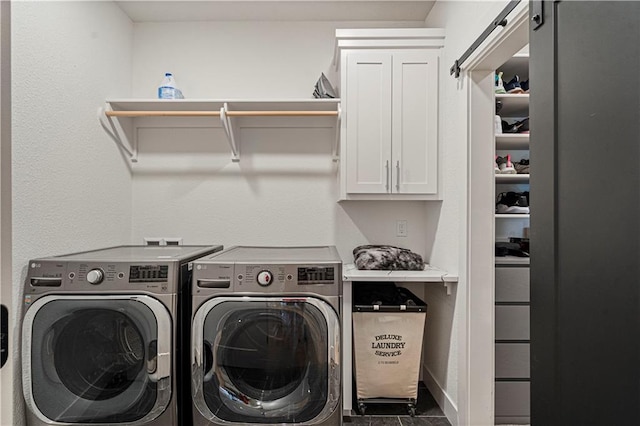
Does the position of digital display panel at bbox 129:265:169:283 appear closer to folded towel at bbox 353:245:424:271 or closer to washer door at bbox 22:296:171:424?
washer door at bbox 22:296:171:424

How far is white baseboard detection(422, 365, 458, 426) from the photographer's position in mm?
2131

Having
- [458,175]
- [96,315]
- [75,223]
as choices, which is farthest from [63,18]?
[458,175]

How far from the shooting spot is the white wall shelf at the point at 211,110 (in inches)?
94.9

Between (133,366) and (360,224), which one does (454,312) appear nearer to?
(360,224)

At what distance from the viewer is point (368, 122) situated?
2408mm

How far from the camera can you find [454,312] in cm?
218

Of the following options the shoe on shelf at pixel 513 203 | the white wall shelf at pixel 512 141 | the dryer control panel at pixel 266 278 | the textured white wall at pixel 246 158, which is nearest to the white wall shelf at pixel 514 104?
the white wall shelf at pixel 512 141

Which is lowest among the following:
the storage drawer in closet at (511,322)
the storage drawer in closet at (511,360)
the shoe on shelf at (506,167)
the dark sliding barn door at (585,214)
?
the storage drawer in closet at (511,360)

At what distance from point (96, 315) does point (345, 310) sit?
4.26ft

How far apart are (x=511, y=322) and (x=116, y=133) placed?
2.79m

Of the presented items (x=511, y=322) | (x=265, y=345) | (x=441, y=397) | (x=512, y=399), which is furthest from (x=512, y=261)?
(x=265, y=345)

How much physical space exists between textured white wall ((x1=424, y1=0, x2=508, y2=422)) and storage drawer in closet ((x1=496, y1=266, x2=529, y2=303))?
0.25 meters

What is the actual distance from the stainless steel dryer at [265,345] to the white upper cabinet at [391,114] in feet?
2.94

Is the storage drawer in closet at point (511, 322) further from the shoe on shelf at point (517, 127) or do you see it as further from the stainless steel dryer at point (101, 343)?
the stainless steel dryer at point (101, 343)
